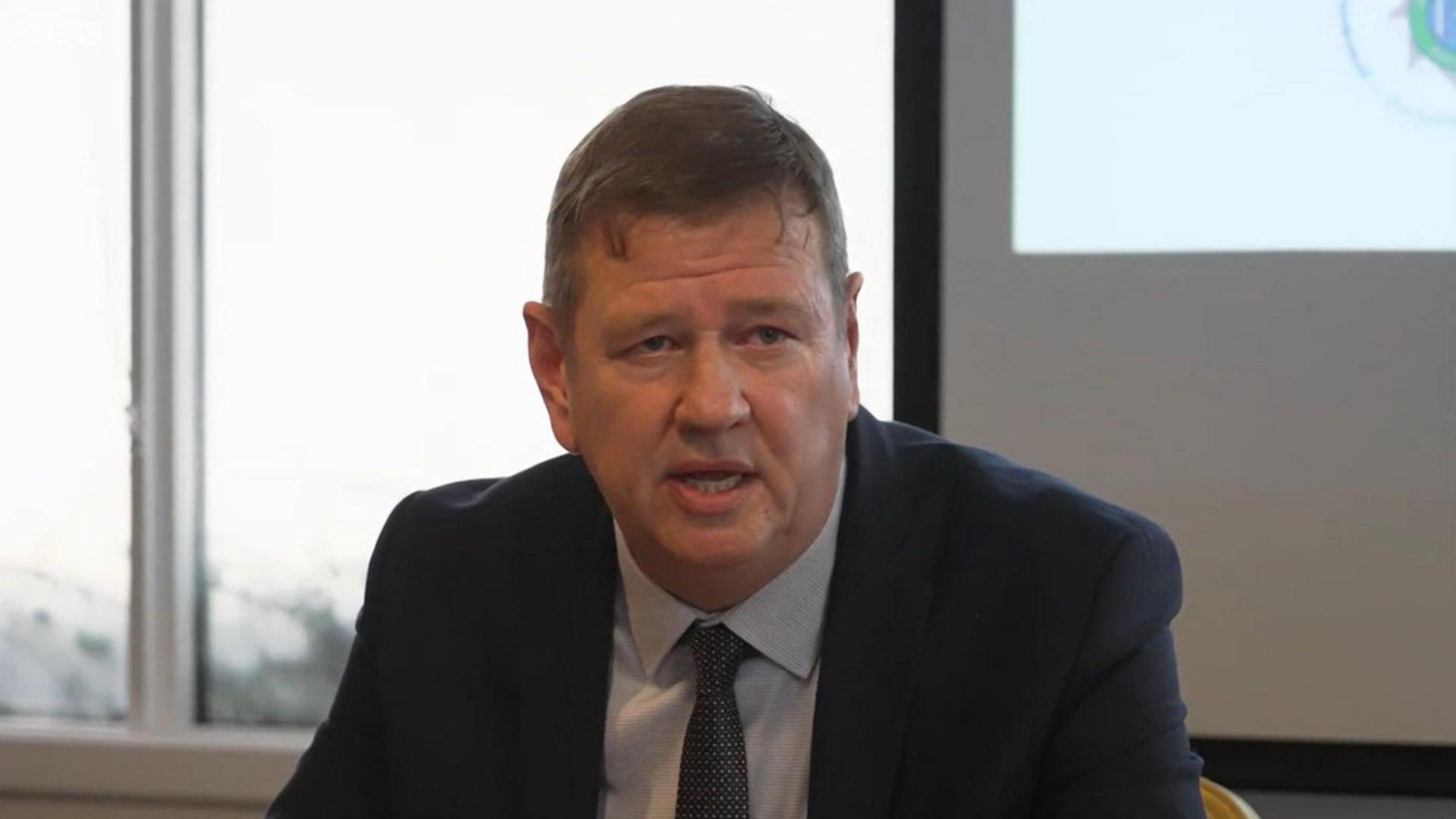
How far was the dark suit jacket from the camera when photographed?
1.40 metres

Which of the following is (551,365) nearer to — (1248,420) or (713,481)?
(713,481)

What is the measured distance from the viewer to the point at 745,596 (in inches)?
59.2

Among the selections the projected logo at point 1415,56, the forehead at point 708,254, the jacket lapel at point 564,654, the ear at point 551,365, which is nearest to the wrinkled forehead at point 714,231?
the forehead at point 708,254

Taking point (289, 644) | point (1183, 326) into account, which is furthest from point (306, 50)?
point (1183, 326)

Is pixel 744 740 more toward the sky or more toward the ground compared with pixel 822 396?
more toward the ground

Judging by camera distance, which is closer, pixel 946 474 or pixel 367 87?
pixel 946 474

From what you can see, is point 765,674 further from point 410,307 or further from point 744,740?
point 410,307

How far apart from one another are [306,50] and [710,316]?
2.13 m

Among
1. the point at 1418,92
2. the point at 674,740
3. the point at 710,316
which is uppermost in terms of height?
the point at 1418,92

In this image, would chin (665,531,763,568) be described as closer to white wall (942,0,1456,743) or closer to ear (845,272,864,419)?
ear (845,272,864,419)

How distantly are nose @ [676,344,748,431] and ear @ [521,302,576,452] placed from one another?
0.16 meters

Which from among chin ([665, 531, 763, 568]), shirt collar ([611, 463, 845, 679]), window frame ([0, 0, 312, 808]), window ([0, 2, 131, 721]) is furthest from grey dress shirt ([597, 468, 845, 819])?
window ([0, 2, 131, 721])

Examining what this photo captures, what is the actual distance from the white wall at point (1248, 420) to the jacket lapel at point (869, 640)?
1.26m

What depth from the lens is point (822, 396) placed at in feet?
4.66
